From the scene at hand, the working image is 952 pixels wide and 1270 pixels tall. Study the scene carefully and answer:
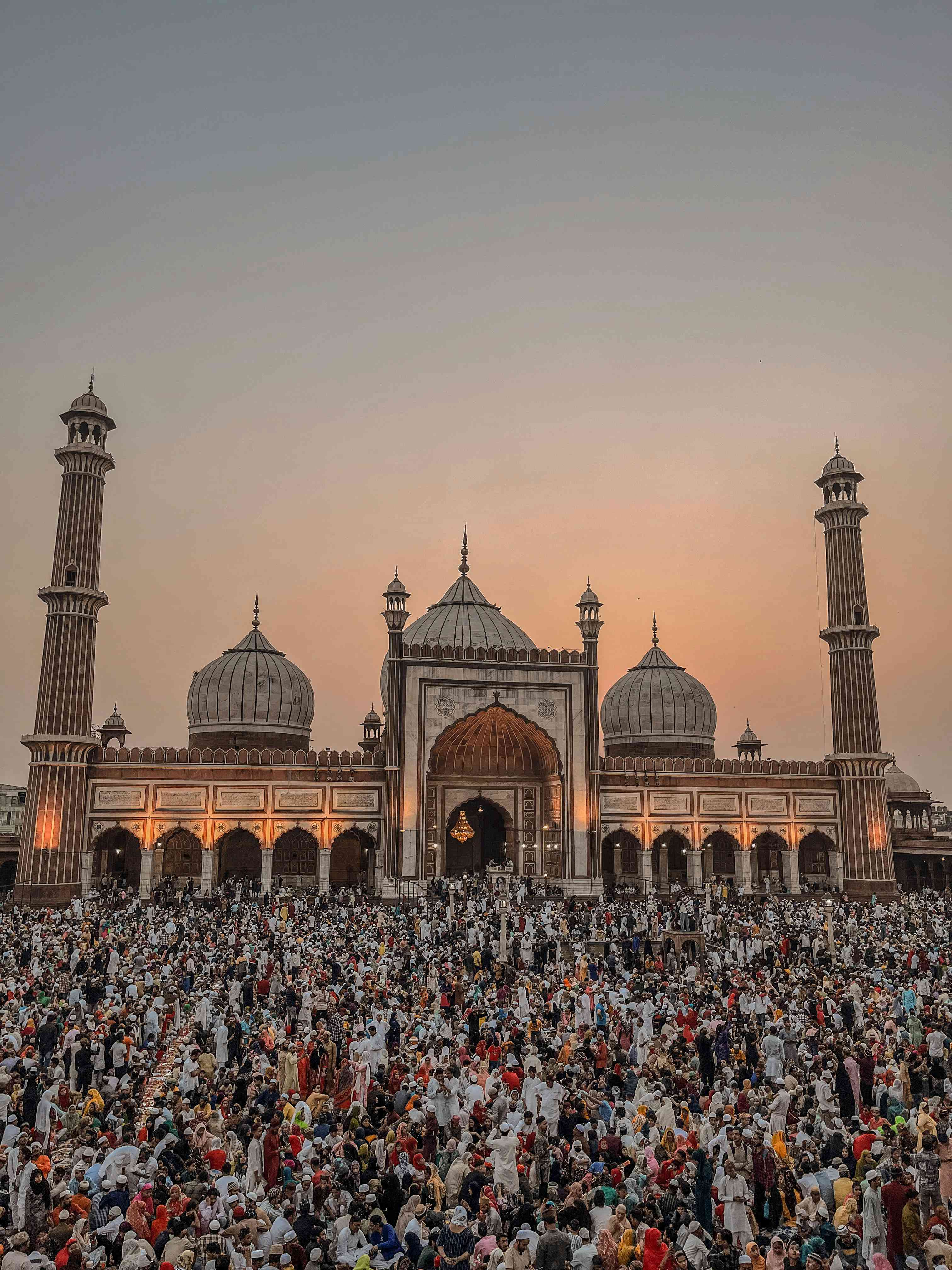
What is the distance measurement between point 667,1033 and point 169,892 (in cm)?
2040

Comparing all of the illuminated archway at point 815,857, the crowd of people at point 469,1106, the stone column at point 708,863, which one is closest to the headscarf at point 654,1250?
the crowd of people at point 469,1106

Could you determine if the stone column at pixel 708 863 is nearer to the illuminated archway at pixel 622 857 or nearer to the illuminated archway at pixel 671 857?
the illuminated archway at pixel 671 857

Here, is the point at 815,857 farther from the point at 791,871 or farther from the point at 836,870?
the point at 791,871

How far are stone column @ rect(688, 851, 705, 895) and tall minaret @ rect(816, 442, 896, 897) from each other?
504cm

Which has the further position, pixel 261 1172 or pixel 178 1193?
pixel 261 1172

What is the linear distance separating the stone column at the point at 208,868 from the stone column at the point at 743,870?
17145 mm

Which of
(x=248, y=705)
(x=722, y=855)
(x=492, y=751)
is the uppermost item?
(x=248, y=705)

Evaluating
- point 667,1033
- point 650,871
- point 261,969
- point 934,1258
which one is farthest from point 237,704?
point 934,1258

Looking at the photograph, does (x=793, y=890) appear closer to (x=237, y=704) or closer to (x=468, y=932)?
(x=468, y=932)

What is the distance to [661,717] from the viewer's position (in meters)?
42.4

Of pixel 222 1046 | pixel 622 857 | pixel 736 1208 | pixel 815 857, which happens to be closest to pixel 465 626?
pixel 622 857

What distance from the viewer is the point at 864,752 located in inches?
1375

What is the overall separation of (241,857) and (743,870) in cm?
1719

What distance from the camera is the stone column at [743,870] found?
34156 mm
